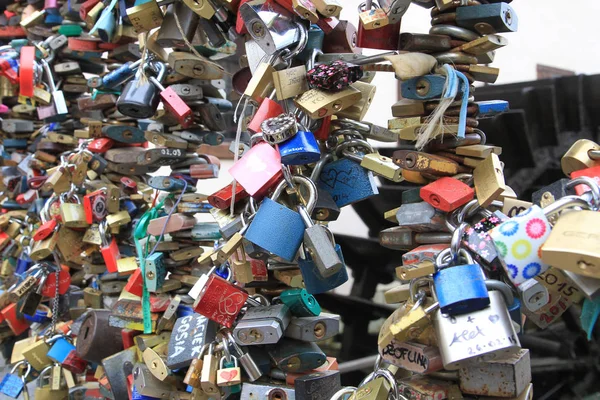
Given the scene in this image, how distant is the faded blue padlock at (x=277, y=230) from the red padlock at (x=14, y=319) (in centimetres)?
137

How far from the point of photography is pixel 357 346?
128 inches

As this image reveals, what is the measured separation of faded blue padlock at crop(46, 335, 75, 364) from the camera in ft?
5.17

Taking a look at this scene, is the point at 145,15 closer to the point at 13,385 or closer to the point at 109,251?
the point at 109,251

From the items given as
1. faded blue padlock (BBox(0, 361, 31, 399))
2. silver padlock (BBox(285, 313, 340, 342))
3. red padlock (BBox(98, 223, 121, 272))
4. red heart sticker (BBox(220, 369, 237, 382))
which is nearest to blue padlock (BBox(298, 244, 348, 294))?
silver padlock (BBox(285, 313, 340, 342))

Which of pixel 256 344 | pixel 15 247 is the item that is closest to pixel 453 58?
pixel 256 344

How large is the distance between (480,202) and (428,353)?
8.6 inches

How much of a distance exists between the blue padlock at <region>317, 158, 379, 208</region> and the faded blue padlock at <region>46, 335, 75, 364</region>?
978mm

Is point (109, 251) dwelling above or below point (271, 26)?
below

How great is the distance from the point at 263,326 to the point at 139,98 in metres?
0.62

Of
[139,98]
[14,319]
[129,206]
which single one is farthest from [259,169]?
[14,319]

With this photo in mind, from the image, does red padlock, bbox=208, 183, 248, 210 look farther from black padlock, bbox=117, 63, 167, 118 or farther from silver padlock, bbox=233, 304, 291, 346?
black padlock, bbox=117, 63, 167, 118

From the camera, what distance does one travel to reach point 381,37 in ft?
3.08

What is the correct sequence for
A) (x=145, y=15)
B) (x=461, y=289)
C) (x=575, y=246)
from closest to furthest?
(x=575, y=246)
(x=461, y=289)
(x=145, y=15)

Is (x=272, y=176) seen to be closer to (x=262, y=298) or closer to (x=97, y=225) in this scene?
(x=262, y=298)
